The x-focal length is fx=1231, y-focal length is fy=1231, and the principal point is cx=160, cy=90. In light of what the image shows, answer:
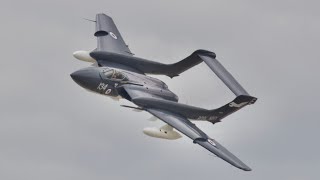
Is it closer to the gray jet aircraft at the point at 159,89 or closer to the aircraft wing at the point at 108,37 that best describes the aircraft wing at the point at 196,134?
the gray jet aircraft at the point at 159,89

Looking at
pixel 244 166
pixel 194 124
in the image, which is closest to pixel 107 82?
pixel 194 124

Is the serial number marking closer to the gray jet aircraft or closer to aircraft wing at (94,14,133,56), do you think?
the gray jet aircraft

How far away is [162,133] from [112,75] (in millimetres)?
9278

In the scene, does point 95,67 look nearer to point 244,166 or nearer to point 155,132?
point 155,132

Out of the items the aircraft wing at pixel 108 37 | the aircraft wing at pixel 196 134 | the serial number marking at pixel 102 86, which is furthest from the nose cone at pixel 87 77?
the aircraft wing at pixel 108 37

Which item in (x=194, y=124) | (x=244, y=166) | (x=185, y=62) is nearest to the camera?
(x=244, y=166)

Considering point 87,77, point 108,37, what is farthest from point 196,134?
point 108,37

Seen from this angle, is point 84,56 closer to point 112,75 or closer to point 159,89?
point 112,75

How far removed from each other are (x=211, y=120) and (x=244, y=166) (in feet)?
43.5

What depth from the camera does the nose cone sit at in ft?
471

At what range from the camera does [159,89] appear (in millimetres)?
145375

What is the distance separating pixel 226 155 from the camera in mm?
136250

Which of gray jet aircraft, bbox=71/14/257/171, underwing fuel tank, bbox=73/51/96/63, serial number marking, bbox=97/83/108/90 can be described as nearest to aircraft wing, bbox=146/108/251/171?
gray jet aircraft, bbox=71/14/257/171

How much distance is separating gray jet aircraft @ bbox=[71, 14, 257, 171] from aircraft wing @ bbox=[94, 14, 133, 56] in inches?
135
